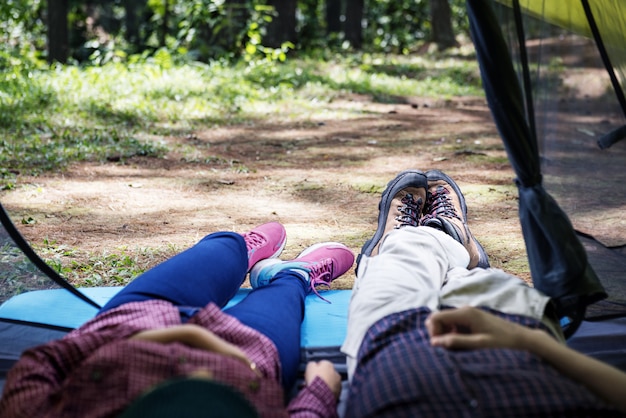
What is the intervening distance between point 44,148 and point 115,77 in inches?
86.3

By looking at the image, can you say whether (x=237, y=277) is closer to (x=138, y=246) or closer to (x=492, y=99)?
(x=492, y=99)

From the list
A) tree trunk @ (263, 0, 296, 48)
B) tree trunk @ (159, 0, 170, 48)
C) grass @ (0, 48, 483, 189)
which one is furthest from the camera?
tree trunk @ (159, 0, 170, 48)

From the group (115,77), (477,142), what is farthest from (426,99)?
(115,77)

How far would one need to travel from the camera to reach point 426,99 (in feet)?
27.8

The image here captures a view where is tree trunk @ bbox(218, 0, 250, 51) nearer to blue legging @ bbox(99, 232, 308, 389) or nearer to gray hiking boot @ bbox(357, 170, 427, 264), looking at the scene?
gray hiking boot @ bbox(357, 170, 427, 264)

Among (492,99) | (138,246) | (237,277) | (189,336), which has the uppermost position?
(492,99)

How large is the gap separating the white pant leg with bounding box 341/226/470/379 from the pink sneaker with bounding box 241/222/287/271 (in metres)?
0.68

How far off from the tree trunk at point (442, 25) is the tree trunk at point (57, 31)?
20.8 ft

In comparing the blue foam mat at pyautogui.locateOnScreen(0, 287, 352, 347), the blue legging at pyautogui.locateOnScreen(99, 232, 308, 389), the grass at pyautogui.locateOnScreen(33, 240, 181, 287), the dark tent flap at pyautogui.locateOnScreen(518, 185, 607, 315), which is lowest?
the grass at pyautogui.locateOnScreen(33, 240, 181, 287)

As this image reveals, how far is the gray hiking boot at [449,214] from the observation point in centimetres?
286

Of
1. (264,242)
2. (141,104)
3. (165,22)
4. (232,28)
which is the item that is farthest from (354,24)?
(264,242)

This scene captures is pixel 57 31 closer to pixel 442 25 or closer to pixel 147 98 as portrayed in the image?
pixel 147 98

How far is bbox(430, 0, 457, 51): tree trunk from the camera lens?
41.9ft

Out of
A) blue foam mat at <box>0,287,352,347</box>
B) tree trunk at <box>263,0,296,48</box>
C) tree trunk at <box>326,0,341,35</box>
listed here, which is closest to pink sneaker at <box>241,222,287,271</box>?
blue foam mat at <box>0,287,352,347</box>
